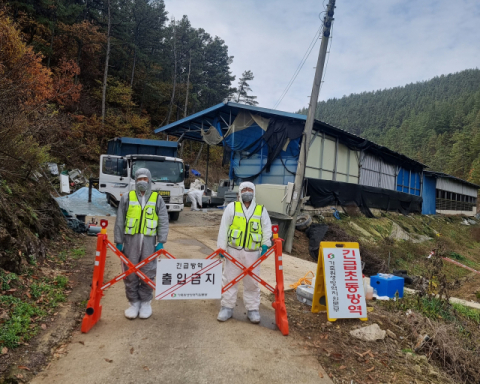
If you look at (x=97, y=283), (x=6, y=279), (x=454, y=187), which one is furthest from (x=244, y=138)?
(x=454, y=187)

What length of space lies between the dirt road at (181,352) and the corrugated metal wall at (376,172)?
662 inches

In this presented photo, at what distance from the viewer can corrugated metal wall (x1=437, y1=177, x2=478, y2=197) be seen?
29886mm

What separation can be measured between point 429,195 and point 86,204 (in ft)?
88.4

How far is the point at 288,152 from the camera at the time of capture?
15.0m

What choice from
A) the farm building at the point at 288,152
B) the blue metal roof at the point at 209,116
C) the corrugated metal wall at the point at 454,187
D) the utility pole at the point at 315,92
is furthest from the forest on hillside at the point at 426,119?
the utility pole at the point at 315,92

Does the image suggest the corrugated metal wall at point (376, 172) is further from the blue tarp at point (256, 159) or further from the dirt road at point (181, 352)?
the dirt road at point (181, 352)

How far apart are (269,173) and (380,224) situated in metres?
6.57

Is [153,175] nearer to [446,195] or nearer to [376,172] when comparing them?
[376,172]

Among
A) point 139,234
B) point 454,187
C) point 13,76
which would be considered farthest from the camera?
point 454,187

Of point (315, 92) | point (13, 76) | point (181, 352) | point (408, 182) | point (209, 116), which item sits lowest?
point (181, 352)

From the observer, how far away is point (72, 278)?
5344 mm

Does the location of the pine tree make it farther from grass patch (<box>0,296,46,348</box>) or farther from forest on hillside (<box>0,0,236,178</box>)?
grass patch (<box>0,296,46,348</box>)

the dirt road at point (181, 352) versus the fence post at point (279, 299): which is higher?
the fence post at point (279, 299)

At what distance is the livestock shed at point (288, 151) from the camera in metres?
14.8
